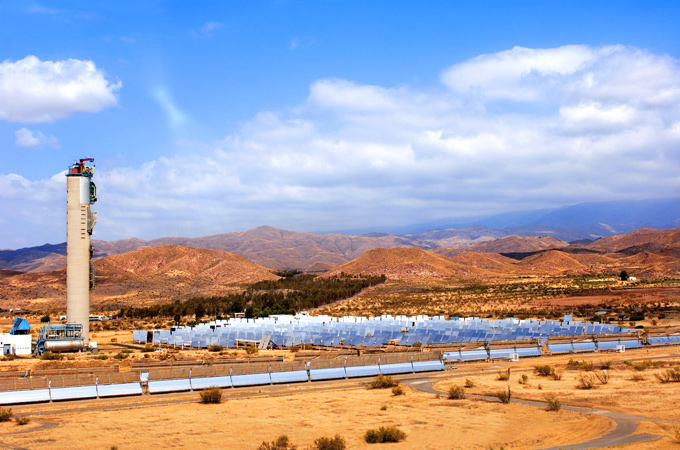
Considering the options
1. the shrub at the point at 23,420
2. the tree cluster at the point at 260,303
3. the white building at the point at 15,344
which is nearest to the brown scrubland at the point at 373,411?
the shrub at the point at 23,420

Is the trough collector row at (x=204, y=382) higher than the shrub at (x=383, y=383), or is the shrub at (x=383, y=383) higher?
the trough collector row at (x=204, y=382)

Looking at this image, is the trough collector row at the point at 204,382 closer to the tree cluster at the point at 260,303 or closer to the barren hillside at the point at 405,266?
the tree cluster at the point at 260,303

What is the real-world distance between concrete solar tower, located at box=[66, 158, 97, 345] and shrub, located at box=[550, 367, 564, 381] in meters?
31.7

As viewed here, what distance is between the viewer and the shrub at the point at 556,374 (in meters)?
30.0

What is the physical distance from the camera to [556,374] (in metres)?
31.1

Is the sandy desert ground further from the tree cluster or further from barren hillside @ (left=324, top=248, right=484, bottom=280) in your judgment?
barren hillside @ (left=324, top=248, right=484, bottom=280)

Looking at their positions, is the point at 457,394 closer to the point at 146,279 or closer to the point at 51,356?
the point at 51,356

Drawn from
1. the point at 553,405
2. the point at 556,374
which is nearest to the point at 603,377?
the point at 556,374

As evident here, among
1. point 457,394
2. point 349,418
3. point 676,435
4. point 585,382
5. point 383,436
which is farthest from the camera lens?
point 585,382

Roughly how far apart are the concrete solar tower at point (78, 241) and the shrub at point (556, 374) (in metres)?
31.7

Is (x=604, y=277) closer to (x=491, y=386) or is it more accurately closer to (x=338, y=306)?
(x=338, y=306)

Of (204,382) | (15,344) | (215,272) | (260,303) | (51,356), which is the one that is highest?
Result: (215,272)

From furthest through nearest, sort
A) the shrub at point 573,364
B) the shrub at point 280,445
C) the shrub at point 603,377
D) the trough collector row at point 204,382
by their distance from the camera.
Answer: the shrub at point 573,364
the shrub at point 603,377
the trough collector row at point 204,382
the shrub at point 280,445

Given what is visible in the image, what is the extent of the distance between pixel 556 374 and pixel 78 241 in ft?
110
